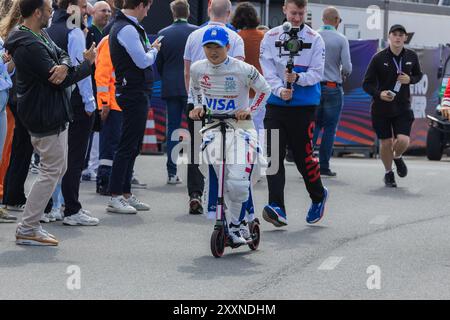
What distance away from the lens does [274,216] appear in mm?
10328

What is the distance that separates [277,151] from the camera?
1034cm

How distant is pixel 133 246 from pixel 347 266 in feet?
6.11

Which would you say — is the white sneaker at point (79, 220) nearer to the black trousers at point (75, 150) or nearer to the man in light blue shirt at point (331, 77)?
→ the black trousers at point (75, 150)

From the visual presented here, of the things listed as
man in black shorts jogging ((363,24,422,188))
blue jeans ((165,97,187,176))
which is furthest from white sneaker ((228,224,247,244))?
man in black shorts jogging ((363,24,422,188))

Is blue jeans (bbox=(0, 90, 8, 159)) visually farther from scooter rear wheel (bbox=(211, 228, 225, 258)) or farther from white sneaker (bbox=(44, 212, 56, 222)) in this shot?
scooter rear wheel (bbox=(211, 228, 225, 258))

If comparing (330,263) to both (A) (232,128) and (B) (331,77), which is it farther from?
(B) (331,77)

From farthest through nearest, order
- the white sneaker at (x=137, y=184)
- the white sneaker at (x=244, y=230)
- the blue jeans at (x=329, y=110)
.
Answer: the blue jeans at (x=329, y=110) → the white sneaker at (x=137, y=184) → the white sneaker at (x=244, y=230)

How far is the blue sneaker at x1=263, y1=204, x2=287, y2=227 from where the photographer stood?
1032 centimetres

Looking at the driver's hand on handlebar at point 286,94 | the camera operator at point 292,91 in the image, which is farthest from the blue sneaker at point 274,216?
the driver's hand on handlebar at point 286,94

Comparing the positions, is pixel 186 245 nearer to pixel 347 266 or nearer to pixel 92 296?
pixel 347 266

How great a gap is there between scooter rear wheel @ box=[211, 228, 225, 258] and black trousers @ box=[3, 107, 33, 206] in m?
2.91

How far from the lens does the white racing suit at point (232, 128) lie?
884 centimetres

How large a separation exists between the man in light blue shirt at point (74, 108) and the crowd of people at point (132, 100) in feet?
0.04

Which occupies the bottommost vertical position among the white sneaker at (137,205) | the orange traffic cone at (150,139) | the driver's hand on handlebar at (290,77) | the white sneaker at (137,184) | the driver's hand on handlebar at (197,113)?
the orange traffic cone at (150,139)
